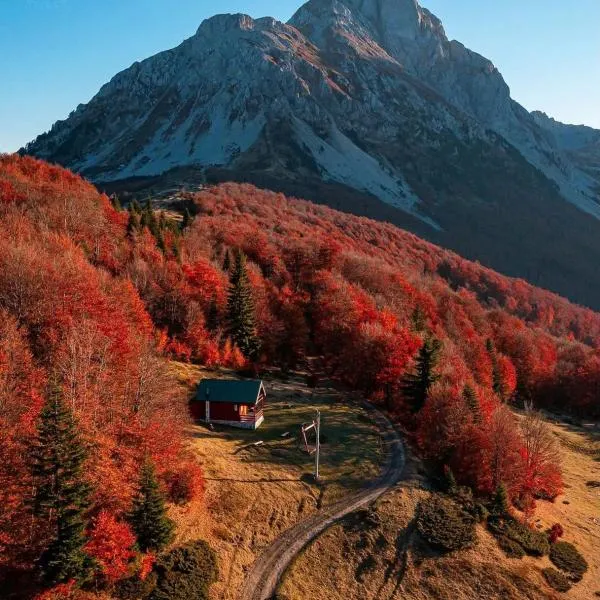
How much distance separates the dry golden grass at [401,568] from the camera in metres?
37.5

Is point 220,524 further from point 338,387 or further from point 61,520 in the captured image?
point 338,387

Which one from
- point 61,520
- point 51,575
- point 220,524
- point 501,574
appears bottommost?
point 501,574

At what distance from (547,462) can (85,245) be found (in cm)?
7003

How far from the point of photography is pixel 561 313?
195500mm

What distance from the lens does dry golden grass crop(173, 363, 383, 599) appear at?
38.8 meters

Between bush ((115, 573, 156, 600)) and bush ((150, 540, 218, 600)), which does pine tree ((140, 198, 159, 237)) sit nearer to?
bush ((150, 540, 218, 600))

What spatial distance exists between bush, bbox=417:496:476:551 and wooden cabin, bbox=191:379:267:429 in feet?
69.4

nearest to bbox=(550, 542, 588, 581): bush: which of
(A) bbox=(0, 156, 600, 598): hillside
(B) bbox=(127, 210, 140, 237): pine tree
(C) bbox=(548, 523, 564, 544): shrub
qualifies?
(C) bbox=(548, 523, 564, 544): shrub

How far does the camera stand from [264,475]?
47.7 m

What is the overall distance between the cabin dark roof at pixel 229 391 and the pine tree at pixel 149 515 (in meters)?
22.0

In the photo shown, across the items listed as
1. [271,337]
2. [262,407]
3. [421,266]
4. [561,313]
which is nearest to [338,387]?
[271,337]

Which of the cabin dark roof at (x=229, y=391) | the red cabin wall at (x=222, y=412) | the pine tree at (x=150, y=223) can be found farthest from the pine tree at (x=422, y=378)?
the pine tree at (x=150, y=223)

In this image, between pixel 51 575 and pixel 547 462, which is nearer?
pixel 51 575

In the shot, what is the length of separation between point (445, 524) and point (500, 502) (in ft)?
29.5
